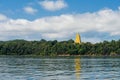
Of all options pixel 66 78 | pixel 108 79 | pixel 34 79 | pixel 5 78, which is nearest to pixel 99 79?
pixel 108 79

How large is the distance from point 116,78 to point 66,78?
20.1ft

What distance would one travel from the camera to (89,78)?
4894 centimetres

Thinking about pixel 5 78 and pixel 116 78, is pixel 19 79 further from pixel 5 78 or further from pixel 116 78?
pixel 116 78

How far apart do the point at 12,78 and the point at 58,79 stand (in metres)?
5.76

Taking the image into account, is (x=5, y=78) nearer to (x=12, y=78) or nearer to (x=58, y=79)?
(x=12, y=78)

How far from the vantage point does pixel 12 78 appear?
48875 mm

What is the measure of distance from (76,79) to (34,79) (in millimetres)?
4975

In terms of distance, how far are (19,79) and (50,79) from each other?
369 cm

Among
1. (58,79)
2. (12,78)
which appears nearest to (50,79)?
(58,79)

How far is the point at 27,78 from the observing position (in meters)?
48.8

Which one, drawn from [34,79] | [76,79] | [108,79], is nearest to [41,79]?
[34,79]

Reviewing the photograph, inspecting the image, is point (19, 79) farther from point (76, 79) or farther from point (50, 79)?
point (76, 79)

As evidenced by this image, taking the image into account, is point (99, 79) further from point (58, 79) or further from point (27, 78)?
point (27, 78)

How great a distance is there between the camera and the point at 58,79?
1871 inches
